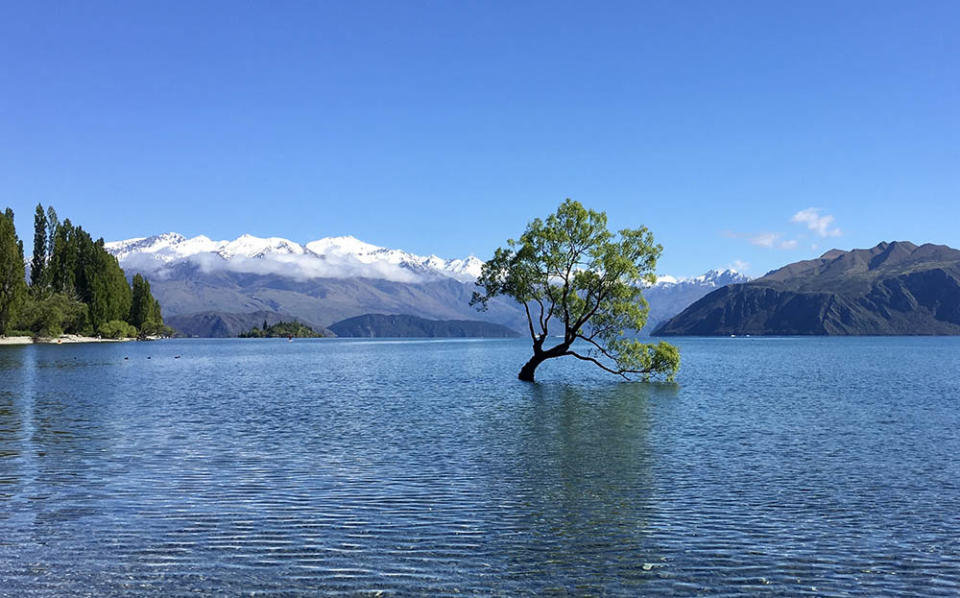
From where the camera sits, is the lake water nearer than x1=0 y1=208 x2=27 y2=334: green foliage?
Yes

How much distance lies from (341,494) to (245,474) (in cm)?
586

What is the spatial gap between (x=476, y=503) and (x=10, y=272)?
193 m

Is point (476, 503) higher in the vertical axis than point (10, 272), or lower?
lower

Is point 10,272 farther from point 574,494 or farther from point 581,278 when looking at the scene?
point 574,494

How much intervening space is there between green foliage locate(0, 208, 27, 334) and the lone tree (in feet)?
485

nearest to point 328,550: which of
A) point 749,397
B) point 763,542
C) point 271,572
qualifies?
point 271,572

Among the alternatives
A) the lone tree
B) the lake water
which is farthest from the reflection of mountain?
the lone tree

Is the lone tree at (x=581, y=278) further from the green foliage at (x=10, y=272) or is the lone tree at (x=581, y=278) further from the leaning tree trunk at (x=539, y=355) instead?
the green foliage at (x=10, y=272)

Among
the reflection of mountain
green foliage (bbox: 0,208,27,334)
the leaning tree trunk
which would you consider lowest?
the reflection of mountain

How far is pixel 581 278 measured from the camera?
250 ft

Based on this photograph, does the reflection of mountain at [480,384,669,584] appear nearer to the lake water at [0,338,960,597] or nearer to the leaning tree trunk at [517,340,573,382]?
the lake water at [0,338,960,597]

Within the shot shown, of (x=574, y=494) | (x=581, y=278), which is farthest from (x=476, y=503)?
(x=581, y=278)

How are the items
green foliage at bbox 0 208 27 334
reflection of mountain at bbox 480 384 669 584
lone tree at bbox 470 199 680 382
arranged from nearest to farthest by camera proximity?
reflection of mountain at bbox 480 384 669 584 < lone tree at bbox 470 199 680 382 < green foliage at bbox 0 208 27 334

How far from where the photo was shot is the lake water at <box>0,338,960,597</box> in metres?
16.3
